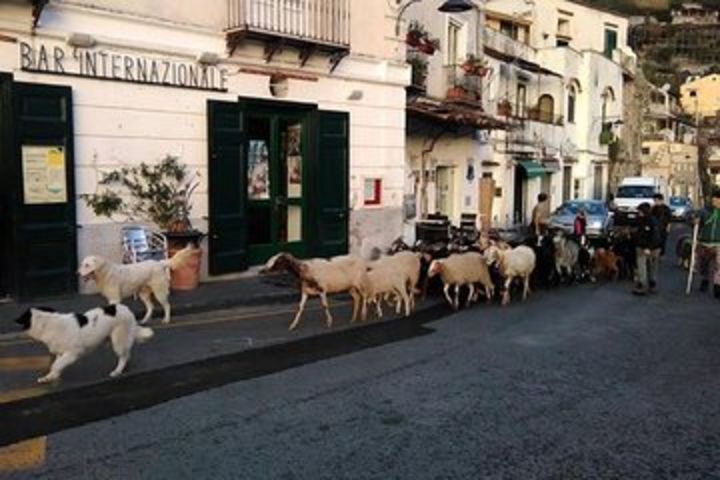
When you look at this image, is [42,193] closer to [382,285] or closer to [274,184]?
[274,184]

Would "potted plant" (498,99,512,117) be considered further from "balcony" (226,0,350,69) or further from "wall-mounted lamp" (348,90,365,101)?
"balcony" (226,0,350,69)

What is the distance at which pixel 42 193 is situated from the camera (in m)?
10.5

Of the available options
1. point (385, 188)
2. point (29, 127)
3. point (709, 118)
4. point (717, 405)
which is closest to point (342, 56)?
point (385, 188)

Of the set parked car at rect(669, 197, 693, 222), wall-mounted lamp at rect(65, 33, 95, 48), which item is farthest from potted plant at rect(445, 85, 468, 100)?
parked car at rect(669, 197, 693, 222)

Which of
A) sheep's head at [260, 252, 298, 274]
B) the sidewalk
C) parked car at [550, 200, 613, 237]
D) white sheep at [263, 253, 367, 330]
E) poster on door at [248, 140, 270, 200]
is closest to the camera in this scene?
sheep's head at [260, 252, 298, 274]

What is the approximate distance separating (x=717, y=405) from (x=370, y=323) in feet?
15.1

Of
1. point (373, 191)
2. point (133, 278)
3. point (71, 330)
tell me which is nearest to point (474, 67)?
point (373, 191)

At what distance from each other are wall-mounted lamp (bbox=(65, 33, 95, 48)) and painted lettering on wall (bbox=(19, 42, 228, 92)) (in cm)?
10

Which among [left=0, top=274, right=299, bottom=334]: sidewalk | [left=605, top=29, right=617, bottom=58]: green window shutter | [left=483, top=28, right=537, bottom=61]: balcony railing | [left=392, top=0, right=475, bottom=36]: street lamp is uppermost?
[left=605, top=29, right=617, bottom=58]: green window shutter

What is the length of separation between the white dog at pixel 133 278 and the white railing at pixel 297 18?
A: 4.78 meters

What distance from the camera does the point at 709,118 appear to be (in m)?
72.8

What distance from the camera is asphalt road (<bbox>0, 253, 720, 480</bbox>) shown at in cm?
498

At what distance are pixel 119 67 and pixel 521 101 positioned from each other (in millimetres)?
22595

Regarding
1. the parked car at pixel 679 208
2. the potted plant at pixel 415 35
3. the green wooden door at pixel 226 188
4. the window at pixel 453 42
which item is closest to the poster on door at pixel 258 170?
the green wooden door at pixel 226 188
